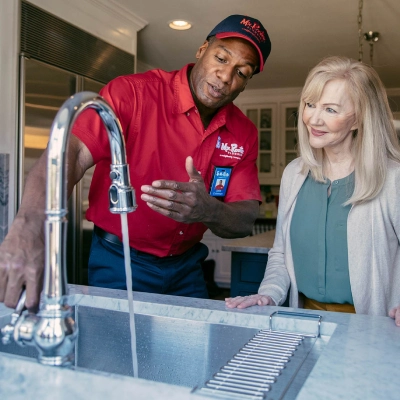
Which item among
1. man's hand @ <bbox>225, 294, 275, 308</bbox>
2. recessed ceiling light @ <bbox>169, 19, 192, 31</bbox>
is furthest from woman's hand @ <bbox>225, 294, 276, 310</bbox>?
recessed ceiling light @ <bbox>169, 19, 192, 31</bbox>

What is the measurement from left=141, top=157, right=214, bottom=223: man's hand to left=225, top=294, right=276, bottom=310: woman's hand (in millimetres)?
222

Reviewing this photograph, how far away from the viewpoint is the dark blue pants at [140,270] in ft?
5.42

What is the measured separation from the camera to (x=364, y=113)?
1.58 metres

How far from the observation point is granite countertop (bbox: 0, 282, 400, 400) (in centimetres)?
71

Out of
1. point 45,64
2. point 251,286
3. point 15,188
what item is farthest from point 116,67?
point 251,286

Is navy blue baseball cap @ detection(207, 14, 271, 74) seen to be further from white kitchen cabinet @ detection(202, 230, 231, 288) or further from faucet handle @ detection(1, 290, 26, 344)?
white kitchen cabinet @ detection(202, 230, 231, 288)

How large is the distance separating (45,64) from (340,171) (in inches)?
84.5

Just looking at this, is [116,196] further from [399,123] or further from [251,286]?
[399,123]

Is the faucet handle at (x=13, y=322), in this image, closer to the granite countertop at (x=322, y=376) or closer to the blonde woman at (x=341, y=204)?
the granite countertop at (x=322, y=376)

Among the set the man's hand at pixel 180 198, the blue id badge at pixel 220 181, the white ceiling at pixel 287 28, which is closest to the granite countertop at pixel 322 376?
the man's hand at pixel 180 198

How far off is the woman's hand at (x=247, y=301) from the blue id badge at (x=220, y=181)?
545 millimetres

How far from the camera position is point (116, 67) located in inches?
155

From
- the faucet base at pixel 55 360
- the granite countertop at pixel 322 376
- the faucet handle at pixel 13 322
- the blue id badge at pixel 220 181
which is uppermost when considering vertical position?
the blue id badge at pixel 220 181

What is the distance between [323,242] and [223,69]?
622mm
